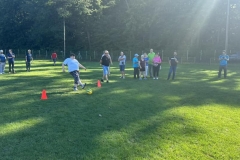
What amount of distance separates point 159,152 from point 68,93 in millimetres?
6700

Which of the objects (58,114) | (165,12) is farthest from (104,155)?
(165,12)

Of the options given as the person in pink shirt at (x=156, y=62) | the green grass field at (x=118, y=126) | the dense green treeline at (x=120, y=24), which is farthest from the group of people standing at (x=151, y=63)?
the dense green treeline at (x=120, y=24)

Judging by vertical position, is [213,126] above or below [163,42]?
below

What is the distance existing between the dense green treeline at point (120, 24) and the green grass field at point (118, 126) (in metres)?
30.5

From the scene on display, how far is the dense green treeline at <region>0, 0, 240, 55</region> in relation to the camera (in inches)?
1519

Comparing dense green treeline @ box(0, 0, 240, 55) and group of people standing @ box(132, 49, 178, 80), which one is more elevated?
dense green treeline @ box(0, 0, 240, 55)

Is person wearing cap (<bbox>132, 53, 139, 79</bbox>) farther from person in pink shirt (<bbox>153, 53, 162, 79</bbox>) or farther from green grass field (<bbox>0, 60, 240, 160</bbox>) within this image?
green grass field (<bbox>0, 60, 240, 160</bbox>)

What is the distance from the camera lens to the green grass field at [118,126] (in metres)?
5.31

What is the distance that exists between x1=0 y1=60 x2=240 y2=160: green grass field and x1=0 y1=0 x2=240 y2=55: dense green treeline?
1199 inches

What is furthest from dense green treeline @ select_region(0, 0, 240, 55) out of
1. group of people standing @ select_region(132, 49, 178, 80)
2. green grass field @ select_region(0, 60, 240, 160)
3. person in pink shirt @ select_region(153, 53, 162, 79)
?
green grass field @ select_region(0, 60, 240, 160)

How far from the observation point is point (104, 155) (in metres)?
5.15

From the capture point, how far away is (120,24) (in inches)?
1986

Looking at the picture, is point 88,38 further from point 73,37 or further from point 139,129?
point 139,129

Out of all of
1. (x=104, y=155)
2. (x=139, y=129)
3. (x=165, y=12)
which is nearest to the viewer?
(x=104, y=155)
